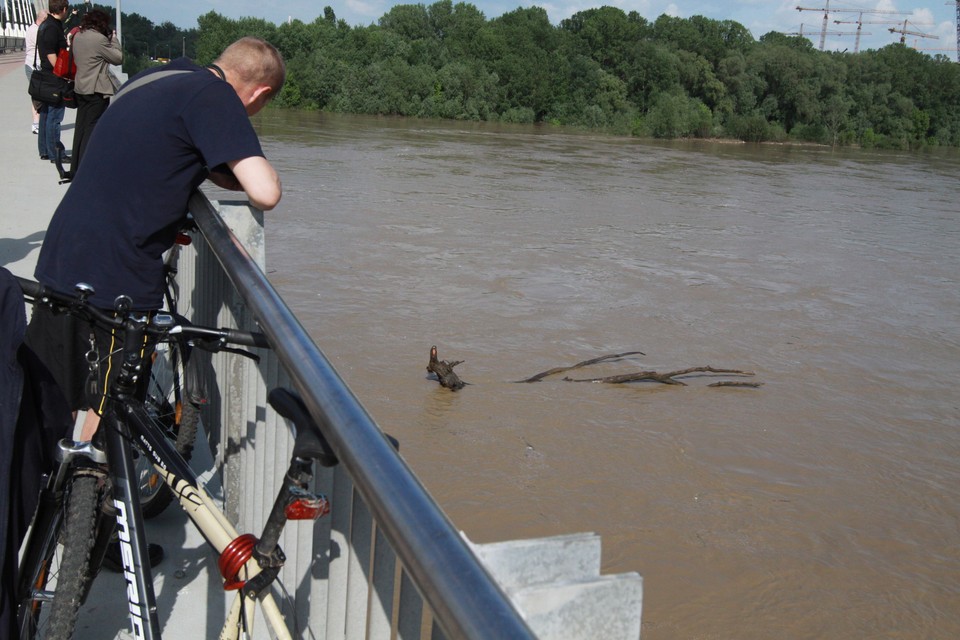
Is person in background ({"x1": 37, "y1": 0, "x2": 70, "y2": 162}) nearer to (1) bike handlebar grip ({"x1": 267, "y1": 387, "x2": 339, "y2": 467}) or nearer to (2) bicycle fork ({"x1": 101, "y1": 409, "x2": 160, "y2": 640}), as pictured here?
(2) bicycle fork ({"x1": 101, "y1": 409, "x2": 160, "y2": 640})

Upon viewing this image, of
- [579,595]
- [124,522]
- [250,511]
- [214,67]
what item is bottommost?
[250,511]

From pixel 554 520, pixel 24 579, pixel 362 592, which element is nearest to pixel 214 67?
pixel 24 579

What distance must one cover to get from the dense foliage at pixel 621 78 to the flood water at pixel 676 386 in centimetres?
3940

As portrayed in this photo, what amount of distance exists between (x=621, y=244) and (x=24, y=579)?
1536 cm

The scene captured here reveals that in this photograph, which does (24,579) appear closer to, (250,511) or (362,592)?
(250,511)

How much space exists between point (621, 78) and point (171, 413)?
70483 mm

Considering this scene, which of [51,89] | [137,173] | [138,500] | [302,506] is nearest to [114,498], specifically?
[138,500]

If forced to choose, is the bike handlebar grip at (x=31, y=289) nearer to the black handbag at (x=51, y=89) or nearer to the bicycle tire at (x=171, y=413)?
the bicycle tire at (x=171, y=413)

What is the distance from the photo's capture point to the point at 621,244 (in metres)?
17.3

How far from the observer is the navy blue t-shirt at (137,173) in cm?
277

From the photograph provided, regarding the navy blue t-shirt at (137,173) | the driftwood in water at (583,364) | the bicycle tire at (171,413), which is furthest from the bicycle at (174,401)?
the driftwood in water at (583,364)

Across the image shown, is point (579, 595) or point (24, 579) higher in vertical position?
point (579, 595)

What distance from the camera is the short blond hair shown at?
319 cm

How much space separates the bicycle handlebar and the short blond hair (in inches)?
43.6
